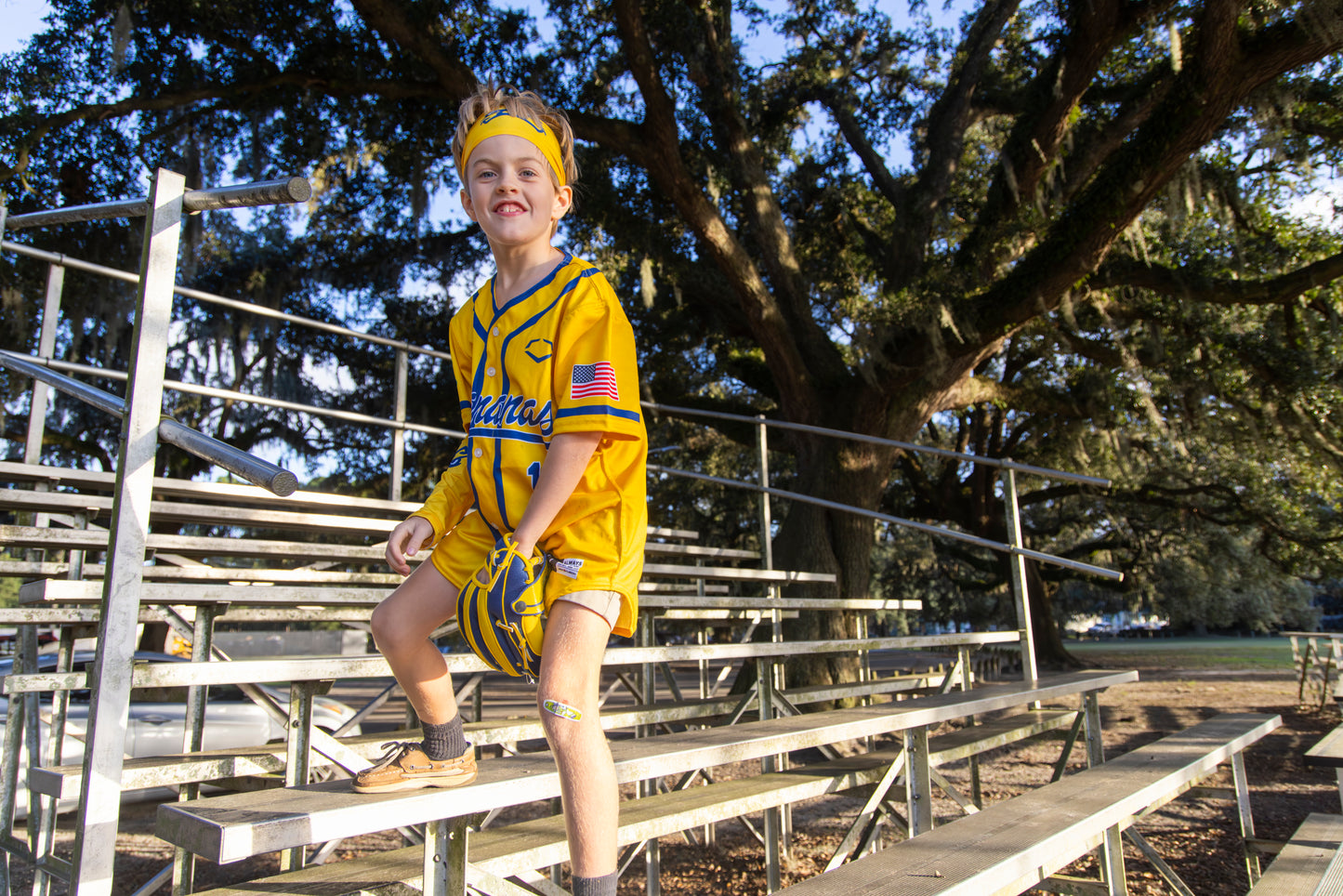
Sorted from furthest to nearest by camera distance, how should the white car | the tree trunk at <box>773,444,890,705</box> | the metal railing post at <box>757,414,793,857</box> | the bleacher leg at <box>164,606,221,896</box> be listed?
the tree trunk at <box>773,444,890,705</box>
the white car
the metal railing post at <box>757,414,793,857</box>
the bleacher leg at <box>164,606,221,896</box>

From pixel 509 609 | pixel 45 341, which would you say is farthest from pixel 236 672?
pixel 45 341

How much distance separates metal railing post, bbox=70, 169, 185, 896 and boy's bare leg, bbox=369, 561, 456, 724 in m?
0.40

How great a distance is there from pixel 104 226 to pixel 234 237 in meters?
2.73

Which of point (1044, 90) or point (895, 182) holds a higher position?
point (895, 182)

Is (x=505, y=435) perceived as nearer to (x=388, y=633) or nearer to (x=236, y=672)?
(x=388, y=633)

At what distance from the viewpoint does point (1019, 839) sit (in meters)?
2.02

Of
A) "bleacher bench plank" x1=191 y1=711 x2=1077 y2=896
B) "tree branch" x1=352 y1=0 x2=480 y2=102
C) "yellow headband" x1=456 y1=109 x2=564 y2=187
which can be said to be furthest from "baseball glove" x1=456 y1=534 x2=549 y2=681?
"tree branch" x1=352 y1=0 x2=480 y2=102

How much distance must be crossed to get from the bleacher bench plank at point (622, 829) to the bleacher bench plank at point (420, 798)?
17cm

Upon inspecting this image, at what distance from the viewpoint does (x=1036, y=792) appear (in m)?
2.65

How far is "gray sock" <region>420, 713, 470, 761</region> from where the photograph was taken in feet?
5.13

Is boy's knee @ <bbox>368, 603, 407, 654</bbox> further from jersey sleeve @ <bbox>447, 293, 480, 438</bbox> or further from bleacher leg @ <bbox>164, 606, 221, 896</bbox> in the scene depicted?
bleacher leg @ <bbox>164, 606, 221, 896</bbox>

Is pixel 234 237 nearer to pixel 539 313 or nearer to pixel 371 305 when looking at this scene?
pixel 371 305

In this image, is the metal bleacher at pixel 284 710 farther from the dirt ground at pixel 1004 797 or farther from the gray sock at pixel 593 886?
the dirt ground at pixel 1004 797

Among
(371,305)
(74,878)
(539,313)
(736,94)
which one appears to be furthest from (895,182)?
(74,878)
